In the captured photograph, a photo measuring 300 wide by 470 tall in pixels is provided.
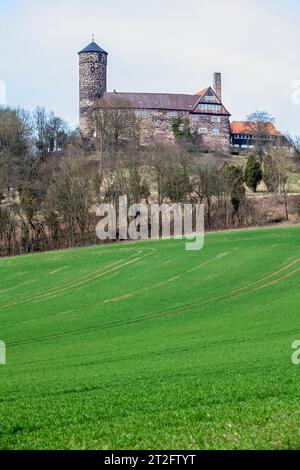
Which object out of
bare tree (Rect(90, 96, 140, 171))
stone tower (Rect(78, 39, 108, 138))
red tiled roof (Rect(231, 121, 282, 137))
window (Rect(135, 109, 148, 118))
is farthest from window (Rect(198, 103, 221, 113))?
stone tower (Rect(78, 39, 108, 138))

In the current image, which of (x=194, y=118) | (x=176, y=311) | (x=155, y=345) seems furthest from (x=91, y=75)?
(x=155, y=345)

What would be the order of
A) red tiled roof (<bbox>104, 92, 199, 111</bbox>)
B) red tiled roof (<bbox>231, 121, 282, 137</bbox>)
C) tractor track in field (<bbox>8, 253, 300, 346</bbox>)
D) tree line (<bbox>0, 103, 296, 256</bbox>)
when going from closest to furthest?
tractor track in field (<bbox>8, 253, 300, 346</bbox>) < tree line (<bbox>0, 103, 296, 256</bbox>) < red tiled roof (<bbox>104, 92, 199, 111</bbox>) < red tiled roof (<bbox>231, 121, 282, 137</bbox>)

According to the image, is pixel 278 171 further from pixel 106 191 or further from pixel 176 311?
pixel 176 311

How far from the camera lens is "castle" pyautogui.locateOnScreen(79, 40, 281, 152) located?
139375 mm

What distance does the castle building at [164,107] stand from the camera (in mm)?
139375

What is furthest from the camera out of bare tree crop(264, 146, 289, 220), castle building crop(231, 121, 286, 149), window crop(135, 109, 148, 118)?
castle building crop(231, 121, 286, 149)

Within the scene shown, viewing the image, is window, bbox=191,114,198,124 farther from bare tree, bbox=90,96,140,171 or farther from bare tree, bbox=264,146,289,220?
bare tree, bbox=264,146,289,220

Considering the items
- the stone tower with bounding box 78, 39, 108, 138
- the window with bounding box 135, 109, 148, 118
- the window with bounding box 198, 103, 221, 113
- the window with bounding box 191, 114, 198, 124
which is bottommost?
the window with bounding box 191, 114, 198, 124

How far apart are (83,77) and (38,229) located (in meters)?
70.1

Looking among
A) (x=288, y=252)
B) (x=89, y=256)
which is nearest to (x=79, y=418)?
(x=288, y=252)

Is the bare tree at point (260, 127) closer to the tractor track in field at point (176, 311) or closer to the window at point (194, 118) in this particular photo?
the window at point (194, 118)

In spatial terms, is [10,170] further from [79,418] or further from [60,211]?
[79,418]

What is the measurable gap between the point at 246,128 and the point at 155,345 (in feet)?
401

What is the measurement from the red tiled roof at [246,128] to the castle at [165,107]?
606 millimetres
